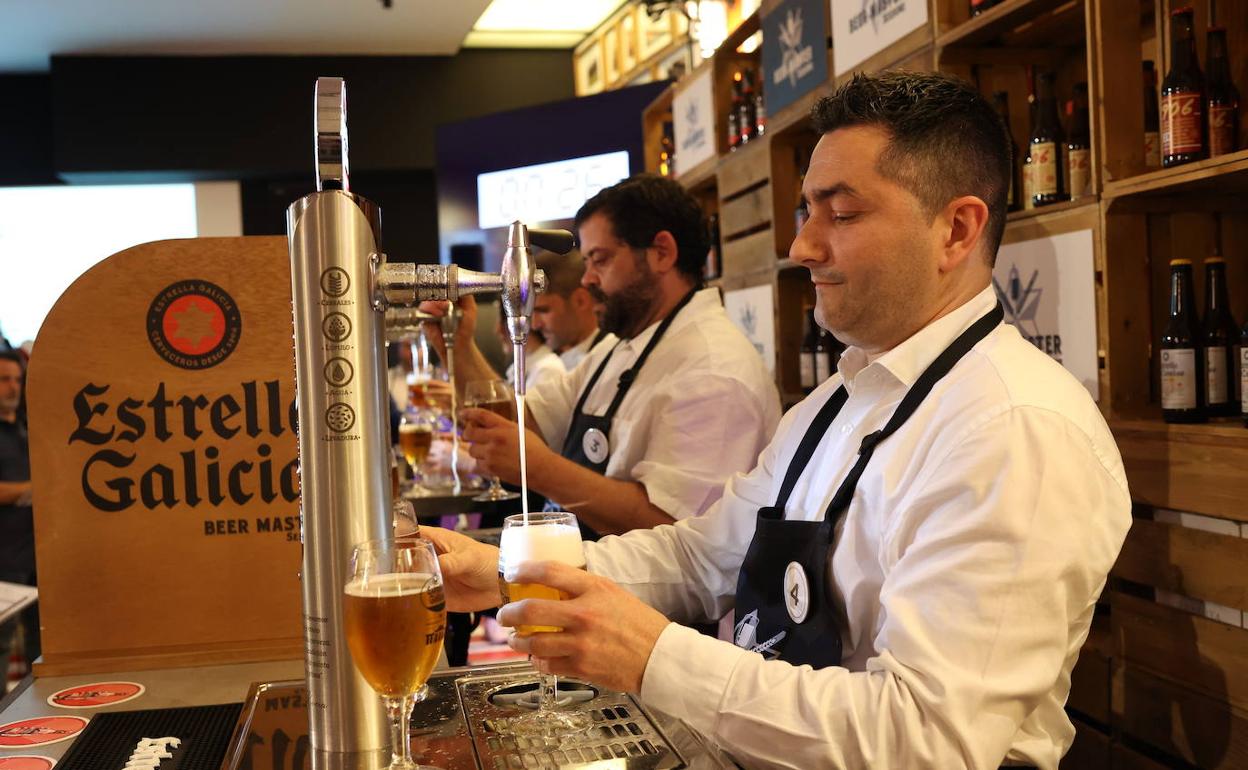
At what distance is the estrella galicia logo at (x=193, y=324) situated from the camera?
1442mm

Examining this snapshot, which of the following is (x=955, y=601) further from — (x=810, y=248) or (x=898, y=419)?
(x=810, y=248)

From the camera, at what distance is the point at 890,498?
132 cm

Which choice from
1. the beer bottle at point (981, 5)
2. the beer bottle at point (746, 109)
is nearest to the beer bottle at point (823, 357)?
the beer bottle at point (746, 109)

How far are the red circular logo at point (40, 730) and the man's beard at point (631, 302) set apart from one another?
196 centimetres

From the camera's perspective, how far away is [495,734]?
1.04m

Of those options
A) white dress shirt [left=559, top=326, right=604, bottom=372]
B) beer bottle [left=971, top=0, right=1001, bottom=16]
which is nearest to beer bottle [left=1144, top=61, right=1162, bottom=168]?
beer bottle [left=971, top=0, right=1001, bottom=16]

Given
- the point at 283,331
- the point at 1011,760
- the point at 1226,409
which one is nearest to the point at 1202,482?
the point at 1226,409

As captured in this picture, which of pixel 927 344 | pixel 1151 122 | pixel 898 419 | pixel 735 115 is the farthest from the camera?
pixel 735 115

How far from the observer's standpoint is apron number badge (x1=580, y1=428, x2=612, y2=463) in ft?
9.37

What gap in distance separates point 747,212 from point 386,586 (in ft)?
9.90

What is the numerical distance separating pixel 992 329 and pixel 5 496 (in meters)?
4.17

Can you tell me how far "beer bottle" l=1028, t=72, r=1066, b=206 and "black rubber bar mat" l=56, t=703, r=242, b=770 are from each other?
1770 millimetres

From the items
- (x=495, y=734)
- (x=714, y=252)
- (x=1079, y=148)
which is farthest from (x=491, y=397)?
(x=714, y=252)

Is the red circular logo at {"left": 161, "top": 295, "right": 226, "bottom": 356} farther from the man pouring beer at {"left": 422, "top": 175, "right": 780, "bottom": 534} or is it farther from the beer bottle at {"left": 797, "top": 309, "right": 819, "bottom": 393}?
the beer bottle at {"left": 797, "top": 309, "right": 819, "bottom": 393}
